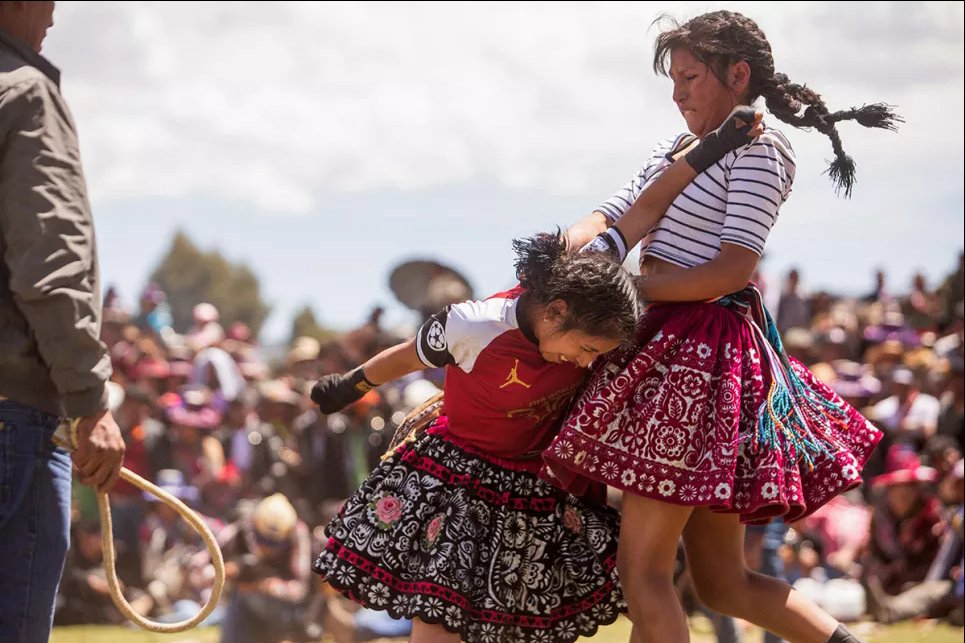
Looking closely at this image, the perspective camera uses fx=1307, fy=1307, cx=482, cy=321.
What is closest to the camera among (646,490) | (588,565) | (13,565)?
(13,565)

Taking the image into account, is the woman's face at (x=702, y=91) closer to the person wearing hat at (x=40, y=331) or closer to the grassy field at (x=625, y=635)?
the person wearing hat at (x=40, y=331)

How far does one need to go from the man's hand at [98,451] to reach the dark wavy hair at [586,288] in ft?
4.18

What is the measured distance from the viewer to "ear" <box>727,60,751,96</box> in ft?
13.0

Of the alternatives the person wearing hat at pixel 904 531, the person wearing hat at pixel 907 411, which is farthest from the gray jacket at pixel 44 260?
the person wearing hat at pixel 907 411

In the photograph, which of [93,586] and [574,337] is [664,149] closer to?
[574,337]

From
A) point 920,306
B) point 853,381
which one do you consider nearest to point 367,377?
point 853,381

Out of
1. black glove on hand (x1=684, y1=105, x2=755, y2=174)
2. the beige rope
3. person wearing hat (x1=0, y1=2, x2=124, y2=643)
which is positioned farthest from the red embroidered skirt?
person wearing hat (x1=0, y1=2, x2=124, y2=643)

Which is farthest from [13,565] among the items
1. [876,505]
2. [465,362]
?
[876,505]

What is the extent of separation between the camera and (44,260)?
2855 mm

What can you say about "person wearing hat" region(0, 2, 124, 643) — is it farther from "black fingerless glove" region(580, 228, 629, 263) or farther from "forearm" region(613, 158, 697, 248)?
"forearm" region(613, 158, 697, 248)

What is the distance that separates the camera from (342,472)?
9164mm

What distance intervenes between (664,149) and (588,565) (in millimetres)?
1339

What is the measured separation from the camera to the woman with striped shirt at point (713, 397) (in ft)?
12.2

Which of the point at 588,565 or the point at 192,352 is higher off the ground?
the point at 588,565
